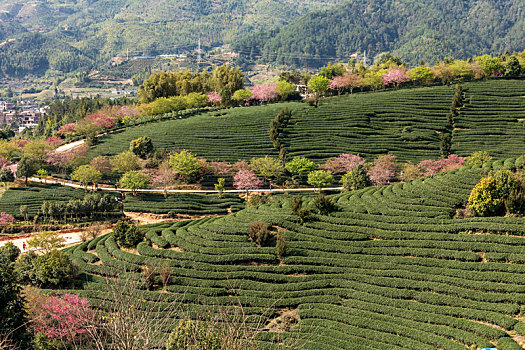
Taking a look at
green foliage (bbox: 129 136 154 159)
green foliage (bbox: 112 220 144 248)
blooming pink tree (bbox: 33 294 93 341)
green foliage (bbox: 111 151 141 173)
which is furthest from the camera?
green foliage (bbox: 129 136 154 159)

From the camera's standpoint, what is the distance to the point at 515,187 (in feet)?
104

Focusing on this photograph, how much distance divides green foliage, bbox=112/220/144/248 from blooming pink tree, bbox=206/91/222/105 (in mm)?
65798

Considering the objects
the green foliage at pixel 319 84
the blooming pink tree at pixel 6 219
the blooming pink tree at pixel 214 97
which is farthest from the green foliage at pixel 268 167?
the green foliage at pixel 319 84

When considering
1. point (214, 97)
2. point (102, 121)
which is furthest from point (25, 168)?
point (214, 97)

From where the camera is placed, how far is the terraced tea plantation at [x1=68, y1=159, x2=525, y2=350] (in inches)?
920

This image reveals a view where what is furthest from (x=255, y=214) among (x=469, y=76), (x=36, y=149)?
(x=469, y=76)

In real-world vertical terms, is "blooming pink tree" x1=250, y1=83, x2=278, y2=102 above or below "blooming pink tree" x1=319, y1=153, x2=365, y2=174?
above

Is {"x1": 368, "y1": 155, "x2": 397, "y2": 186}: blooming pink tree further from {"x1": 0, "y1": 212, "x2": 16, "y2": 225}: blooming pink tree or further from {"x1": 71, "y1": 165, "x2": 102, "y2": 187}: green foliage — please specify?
{"x1": 0, "y1": 212, "x2": 16, "y2": 225}: blooming pink tree

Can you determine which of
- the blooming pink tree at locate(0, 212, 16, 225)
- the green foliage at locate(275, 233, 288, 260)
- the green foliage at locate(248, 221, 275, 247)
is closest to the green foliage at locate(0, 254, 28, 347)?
the green foliage at locate(248, 221, 275, 247)

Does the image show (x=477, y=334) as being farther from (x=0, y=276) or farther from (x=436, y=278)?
(x=0, y=276)

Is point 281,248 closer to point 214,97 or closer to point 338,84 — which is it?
point 214,97

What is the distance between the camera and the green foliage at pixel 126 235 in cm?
3550

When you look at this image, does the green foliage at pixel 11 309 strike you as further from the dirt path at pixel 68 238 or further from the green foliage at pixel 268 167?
the green foliage at pixel 268 167

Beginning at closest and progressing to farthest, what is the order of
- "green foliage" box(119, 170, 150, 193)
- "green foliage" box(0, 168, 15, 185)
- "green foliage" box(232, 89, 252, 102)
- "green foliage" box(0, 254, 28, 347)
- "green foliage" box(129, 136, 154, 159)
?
"green foliage" box(0, 254, 28, 347) → "green foliage" box(119, 170, 150, 193) → "green foliage" box(0, 168, 15, 185) → "green foliage" box(129, 136, 154, 159) → "green foliage" box(232, 89, 252, 102)
